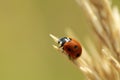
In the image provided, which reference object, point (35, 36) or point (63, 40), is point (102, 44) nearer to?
point (63, 40)

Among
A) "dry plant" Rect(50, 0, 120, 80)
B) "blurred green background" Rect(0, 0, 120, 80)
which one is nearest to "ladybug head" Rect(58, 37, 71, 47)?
"dry plant" Rect(50, 0, 120, 80)

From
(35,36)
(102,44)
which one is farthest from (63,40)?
(35,36)

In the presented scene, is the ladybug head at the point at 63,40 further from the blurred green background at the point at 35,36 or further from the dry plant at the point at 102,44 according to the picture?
the blurred green background at the point at 35,36

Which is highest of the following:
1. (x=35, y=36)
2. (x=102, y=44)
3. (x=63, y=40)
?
(x=35, y=36)

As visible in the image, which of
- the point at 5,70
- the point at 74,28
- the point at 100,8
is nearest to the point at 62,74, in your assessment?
the point at 5,70

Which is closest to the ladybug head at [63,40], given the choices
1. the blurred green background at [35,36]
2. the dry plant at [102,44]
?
the dry plant at [102,44]
